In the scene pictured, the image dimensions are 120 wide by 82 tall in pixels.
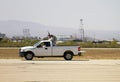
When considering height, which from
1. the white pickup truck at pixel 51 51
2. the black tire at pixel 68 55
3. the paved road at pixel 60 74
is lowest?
the paved road at pixel 60 74

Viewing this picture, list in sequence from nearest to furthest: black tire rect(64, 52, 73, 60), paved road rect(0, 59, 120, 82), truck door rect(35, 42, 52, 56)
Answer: paved road rect(0, 59, 120, 82) → black tire rect(64, 52, 73, 60) → truck door rect(35, 42, 52, 56)

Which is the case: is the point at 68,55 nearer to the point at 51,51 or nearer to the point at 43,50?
the point at 51,51

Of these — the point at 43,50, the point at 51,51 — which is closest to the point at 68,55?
the point at 51,51

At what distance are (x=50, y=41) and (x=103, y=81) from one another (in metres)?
17.4

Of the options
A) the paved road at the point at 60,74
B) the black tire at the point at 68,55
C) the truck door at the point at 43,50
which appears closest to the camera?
the paved road at the point at 60,74

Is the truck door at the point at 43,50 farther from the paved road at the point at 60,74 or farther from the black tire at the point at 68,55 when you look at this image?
the paved road at the point at 60,74

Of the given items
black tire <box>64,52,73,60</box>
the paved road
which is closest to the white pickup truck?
black tire <box>64,52,73,60</box>

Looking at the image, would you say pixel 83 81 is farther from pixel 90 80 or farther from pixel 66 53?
pixel 66 53

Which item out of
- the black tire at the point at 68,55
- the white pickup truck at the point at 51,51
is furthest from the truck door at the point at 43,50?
the black tire at the point at 68,55

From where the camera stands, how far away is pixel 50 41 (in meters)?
33.8

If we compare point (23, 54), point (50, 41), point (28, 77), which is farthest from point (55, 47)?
point (28, 77)

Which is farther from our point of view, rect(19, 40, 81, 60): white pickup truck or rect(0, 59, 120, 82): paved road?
rect(19, 40, 81, 60): white pickup truck

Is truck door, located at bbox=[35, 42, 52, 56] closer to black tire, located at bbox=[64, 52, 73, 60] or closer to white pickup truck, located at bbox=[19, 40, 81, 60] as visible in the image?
white pickup truck, located at bbox=[19, 40, 81, 60]

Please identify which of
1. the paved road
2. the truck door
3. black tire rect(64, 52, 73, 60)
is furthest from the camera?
the truck door
